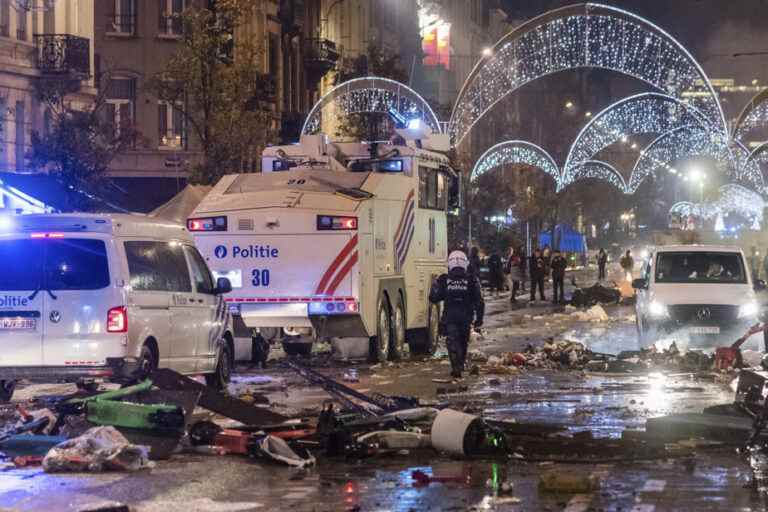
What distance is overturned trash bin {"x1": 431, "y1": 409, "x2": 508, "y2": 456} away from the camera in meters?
11.6

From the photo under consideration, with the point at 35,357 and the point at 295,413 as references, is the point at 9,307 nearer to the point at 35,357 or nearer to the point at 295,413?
the point at 35,357

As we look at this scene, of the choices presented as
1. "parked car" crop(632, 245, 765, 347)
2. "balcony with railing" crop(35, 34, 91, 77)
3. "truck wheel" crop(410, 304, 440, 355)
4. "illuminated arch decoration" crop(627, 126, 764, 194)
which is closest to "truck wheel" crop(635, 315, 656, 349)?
"parked car" crop(632, 245, 765, 347)

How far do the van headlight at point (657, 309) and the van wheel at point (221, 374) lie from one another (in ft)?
29.0

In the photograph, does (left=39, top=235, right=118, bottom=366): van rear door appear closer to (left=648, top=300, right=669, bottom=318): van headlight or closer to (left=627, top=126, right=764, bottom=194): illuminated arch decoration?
A: (left=648, top=300, right=669, bottom=318): van headlight

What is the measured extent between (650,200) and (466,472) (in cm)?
13012

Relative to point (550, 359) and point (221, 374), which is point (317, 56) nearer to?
point (550, 359)

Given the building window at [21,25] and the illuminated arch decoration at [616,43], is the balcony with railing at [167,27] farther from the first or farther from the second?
the illuminated arch decoration at [616,43]

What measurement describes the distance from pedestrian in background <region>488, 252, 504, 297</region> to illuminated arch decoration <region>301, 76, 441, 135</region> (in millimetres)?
8266

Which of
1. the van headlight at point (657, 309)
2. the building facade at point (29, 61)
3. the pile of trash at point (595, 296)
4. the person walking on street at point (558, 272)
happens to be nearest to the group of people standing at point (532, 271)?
the person walking on street at point (558, 272)

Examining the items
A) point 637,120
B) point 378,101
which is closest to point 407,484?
point 378,101

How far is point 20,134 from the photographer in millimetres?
36031

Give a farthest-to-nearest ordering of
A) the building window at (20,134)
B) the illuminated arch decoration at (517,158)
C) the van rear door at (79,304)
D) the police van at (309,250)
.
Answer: the illuminated arch decoration at (517,158) → the building window at (20,134) → the police van at (309,250) → the van rear door at (79,304)

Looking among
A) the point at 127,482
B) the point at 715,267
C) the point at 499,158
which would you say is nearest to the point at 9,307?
the point at 127,482

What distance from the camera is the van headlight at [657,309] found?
2430cm
